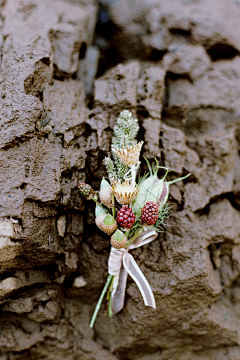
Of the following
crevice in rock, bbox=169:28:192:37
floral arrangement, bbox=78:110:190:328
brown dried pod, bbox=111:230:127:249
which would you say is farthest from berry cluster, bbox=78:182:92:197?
crevice in rock, bbox=169:28:192:37

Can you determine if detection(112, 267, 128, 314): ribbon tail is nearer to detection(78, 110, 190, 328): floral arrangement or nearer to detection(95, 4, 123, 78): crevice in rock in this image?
detection(78, 110, 190, 328): floral arrangement

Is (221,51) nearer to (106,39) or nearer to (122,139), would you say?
→ (106,39)

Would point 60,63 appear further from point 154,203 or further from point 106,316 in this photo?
point 106,316

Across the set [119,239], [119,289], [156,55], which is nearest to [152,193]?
[119,239]

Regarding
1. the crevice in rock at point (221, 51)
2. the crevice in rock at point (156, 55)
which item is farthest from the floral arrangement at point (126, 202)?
the crevice in rock at point (221, 51)

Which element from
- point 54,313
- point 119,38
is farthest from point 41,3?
point 54,313

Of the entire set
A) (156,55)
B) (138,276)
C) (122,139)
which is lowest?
(138,276)

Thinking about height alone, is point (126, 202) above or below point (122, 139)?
below
